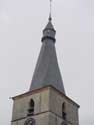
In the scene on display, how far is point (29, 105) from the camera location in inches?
1446

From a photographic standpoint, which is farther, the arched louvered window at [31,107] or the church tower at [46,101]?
the arched louvered window at [31,107]

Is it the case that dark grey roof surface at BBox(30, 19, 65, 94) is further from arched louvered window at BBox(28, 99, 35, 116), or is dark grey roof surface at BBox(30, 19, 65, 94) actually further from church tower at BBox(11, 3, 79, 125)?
arched louvered window at BBox(28, 99, 35, 116)

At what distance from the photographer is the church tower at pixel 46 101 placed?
35.4m

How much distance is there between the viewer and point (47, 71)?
37.9 m

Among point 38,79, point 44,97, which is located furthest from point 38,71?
point 44,97

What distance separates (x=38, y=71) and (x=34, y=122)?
5.10 metres

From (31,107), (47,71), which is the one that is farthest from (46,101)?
(47,71)

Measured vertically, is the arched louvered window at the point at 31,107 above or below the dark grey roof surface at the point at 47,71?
below

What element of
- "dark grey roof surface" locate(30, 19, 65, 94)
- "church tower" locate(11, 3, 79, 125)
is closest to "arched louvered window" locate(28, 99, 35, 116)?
"church tower" locate(11, 3, 79, 125)

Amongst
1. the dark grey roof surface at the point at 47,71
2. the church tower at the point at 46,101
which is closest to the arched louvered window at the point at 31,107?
the church tower at the point at 46,101

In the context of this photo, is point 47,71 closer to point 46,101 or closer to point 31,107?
point 46,101

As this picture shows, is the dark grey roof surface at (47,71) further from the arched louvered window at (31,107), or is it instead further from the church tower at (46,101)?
the arched louvered window at (31,107)

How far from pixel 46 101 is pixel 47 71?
11.0ft

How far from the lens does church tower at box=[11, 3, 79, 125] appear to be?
35.4 metres
